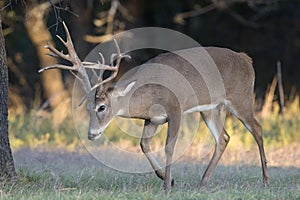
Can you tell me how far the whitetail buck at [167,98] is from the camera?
8922 mm

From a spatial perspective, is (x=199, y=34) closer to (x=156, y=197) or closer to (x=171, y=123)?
(x=171, y=123)

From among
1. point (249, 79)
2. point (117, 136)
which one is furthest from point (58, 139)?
point (249, 79)

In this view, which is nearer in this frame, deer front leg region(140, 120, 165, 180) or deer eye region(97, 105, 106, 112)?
deer eye region(97, 105, 106, 112)

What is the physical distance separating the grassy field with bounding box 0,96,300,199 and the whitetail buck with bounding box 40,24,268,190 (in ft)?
1.47

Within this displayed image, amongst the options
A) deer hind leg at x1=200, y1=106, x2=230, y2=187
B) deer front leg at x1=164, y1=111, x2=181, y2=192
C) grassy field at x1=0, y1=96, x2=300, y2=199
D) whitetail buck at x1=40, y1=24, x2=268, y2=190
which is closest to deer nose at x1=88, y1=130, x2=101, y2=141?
whitetail buck at x1=40, y1=24, x2=268, y2=190

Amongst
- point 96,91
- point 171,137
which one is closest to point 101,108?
point 96,91

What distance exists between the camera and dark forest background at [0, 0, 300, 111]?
768 inches

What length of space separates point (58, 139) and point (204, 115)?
419cm

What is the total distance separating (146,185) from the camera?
347 inches

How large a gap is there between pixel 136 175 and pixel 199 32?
46.0 ft

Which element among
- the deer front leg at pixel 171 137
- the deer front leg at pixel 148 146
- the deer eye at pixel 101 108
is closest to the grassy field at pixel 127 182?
the deer front leg at pixel 148 146

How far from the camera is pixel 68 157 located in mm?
11695

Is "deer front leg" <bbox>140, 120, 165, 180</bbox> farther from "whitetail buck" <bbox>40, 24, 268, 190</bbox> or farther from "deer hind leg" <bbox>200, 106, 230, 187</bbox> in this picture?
"deer hind leg" <bbox>200, 106, 230, 187</bbox>

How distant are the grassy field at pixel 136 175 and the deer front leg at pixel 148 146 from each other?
151mm
